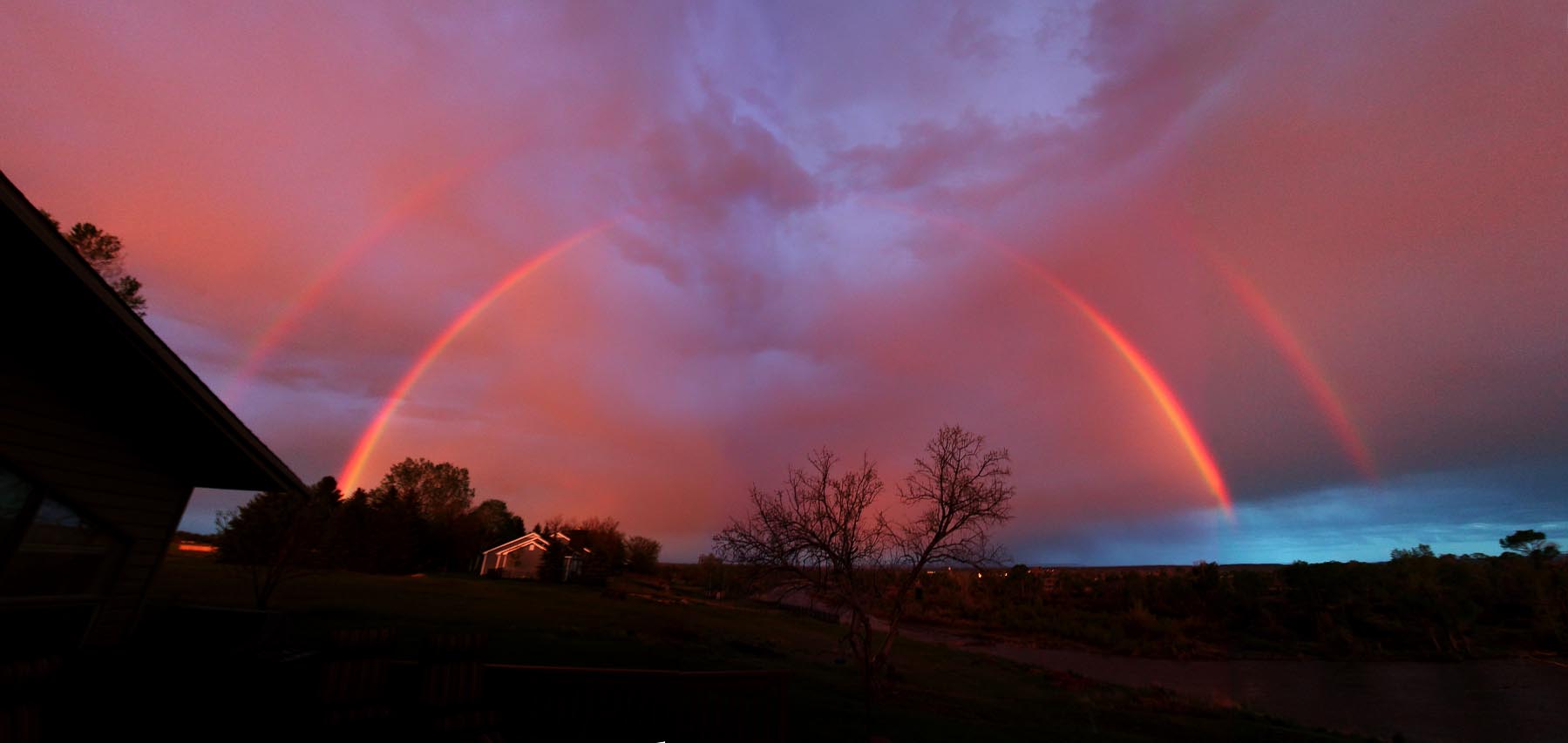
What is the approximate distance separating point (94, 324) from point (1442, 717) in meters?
44.9

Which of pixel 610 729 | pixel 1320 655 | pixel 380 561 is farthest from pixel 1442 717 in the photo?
pixel 380 561

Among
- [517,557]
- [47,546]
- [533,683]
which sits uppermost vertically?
[517,557]

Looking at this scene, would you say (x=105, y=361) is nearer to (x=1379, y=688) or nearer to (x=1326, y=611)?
(x=1379, y=688)

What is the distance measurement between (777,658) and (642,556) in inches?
2130

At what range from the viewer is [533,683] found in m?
7.59

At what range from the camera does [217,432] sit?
8367 mm

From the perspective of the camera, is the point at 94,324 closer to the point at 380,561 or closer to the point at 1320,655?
the point at 380,561

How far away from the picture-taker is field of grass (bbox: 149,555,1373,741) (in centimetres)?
1702

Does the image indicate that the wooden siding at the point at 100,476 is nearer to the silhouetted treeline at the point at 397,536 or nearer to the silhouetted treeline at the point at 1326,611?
the silhouetted treeline at the point at 397,536

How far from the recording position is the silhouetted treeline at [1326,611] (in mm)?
47688

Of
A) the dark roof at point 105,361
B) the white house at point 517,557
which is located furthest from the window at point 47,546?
the white house at point 517,557

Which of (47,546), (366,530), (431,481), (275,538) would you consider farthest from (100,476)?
(431,481)

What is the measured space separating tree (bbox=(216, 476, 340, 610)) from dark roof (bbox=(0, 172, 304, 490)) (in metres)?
14.2

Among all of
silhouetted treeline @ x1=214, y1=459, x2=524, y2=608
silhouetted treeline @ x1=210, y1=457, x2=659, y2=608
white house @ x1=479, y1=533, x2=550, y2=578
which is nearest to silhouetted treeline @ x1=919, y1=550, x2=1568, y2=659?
silhouetted treeline @ x1=210, y1=457, x2=659, y2=608
